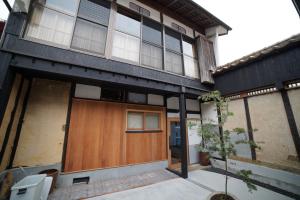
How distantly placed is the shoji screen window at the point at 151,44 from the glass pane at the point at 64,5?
2451 millimetres

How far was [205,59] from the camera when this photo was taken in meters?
6.59

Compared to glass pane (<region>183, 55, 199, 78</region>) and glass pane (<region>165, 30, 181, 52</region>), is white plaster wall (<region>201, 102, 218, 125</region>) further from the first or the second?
glass pane (<region>165, 30, 181, 52</region>)

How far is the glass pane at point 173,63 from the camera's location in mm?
5777

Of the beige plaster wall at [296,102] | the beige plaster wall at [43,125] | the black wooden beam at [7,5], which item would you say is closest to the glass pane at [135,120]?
the beige plaster wall at [43,125]

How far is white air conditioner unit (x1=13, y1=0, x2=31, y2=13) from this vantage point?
10.6ft

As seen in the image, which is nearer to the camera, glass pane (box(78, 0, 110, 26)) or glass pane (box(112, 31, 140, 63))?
glass pane (box(78, 0, 110, 26))

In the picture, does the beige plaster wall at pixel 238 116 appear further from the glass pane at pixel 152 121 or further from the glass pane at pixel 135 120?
the glass pane at pixel 135 120

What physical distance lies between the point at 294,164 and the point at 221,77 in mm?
3970

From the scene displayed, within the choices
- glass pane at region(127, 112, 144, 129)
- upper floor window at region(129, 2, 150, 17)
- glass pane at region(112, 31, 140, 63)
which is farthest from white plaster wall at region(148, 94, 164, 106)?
upper floor window at region(129, 2, 150, 17)

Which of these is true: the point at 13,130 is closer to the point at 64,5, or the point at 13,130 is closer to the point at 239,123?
the point at 64,5

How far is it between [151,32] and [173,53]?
1.32 meters

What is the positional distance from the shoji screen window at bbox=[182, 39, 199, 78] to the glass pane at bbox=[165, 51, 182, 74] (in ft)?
1.22

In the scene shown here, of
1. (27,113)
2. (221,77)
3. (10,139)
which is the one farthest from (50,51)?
(221,77)

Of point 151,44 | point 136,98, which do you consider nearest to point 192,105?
point 136,98
